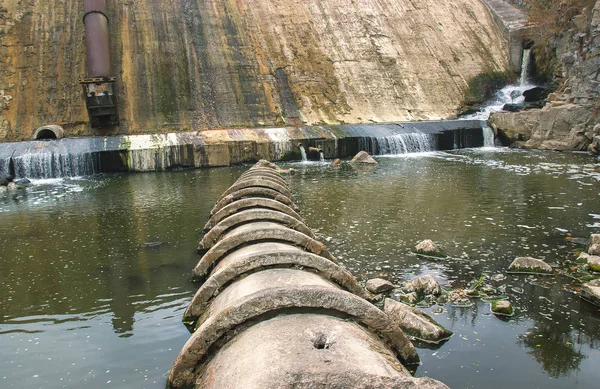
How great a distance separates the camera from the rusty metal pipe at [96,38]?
20.8 meters

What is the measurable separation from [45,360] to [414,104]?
24.1 meters

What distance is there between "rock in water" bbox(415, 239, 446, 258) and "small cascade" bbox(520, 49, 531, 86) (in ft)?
76.9

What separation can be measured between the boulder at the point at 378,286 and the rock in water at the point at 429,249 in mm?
1485

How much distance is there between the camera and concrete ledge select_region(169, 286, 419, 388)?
3.04 metres

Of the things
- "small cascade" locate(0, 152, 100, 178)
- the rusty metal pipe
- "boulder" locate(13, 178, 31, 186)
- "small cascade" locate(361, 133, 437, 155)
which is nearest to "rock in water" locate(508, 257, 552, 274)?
"boulder" locate(13, 178, 31, 186)

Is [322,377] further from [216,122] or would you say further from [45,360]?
[216,122]

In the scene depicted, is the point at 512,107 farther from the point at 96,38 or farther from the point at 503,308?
the point at 503,308

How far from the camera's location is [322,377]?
7.11ft

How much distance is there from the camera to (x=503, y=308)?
16.1 feet

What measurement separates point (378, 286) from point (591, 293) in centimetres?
222

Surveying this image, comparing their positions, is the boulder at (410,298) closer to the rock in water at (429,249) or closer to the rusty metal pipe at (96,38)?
the rock in water at (429,249)

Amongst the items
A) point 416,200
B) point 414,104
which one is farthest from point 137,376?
point 414,104

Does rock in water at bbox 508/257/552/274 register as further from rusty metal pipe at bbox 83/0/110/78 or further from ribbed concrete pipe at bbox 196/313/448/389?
rusty metal pipe at bbox 83/0/110/78

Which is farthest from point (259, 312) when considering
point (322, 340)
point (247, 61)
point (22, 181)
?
point (247, 61)
